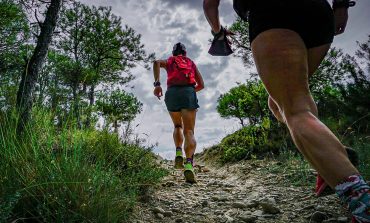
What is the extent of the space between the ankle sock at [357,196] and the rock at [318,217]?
127cm

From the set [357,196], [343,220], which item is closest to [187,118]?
[343,220]

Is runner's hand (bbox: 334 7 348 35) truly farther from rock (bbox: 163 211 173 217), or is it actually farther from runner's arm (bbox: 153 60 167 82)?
runner's arm (bbox: 153 60 167 82)

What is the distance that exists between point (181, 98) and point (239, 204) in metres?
2.48

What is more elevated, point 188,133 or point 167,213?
point 188,133

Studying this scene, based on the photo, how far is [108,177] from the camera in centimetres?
239

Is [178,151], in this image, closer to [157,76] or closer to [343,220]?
[157,76]

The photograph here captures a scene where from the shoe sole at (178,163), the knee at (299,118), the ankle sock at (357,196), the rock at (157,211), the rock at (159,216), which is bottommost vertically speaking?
the rock at (159,216)

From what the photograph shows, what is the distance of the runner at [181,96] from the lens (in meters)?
5.15

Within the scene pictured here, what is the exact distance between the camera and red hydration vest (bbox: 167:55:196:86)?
5.27 metres

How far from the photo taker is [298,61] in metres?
1.59

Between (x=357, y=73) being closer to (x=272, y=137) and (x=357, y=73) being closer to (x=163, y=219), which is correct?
(x=272, y=137)

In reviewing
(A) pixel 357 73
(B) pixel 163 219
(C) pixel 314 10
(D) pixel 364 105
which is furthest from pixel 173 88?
(A) pixel 357 73

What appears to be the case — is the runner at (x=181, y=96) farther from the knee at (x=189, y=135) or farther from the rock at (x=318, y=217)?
→ the rock at (x=318, y=217)

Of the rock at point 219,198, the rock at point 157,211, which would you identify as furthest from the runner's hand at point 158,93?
the rock at point 157,211
